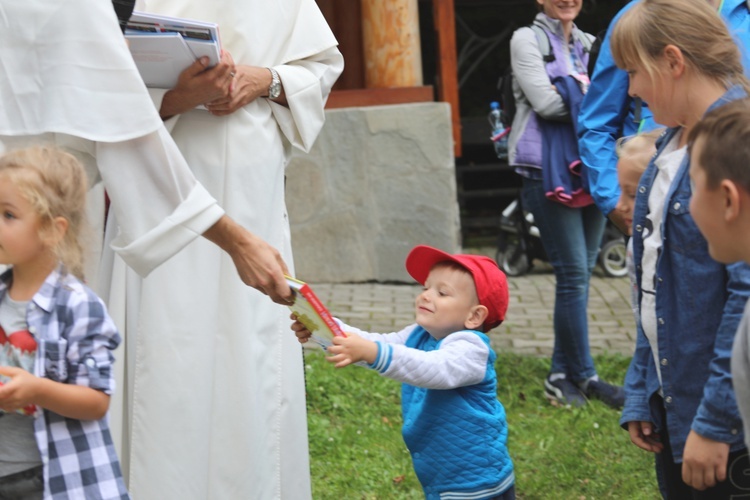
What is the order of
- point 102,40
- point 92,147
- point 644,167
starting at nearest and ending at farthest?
point 102,40 → point 92,147 → point 644,167

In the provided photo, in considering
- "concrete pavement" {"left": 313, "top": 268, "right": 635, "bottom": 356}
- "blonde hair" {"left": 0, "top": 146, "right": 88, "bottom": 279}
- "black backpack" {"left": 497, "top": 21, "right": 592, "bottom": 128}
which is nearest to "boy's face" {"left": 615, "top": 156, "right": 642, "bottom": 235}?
"blonde hair" {"left": 0, "top": 146, "right": 88, "bottom": 279}

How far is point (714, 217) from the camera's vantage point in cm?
229

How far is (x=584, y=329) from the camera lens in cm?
554

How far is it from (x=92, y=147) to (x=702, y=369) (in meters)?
1.58

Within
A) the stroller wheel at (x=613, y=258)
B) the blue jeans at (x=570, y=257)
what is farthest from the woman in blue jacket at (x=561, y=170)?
the stroller wheel at (x=613, y=258)

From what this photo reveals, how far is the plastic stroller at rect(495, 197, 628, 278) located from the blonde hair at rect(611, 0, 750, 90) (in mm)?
5673

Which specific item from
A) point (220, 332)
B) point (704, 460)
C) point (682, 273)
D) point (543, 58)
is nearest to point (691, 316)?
point (682, 273)

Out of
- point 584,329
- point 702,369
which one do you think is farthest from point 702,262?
point 584,329

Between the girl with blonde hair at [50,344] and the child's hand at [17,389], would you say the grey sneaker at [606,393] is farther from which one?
the child's hand at [17,389]

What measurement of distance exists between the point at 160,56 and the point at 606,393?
10.5 feet

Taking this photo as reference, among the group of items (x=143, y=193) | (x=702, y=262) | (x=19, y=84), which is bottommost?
(x=702, y=262)

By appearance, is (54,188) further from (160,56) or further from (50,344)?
(160,56)

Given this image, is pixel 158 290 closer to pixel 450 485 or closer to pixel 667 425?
pixel 450 485

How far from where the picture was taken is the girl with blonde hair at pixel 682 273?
2.67 m
